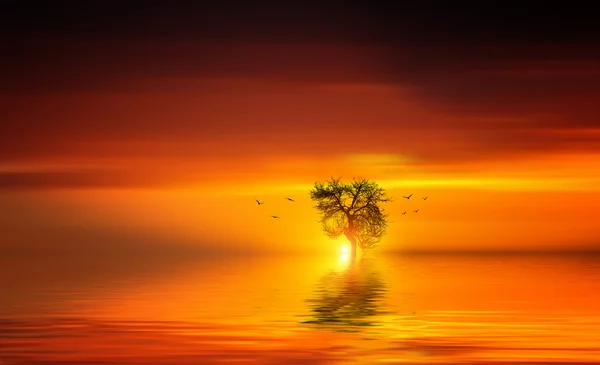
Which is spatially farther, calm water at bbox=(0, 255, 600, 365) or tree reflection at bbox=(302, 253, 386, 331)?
tree reflection at bbox=(302, 253, 386, 331)

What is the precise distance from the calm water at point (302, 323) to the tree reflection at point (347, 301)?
0.20 ft

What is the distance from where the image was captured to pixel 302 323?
38.9 metres

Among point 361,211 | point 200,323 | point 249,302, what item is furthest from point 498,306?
point 361,211

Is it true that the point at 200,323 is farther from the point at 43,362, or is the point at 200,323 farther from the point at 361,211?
the point at 361,211

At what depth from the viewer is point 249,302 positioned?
50.0m

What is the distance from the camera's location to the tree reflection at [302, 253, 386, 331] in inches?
1555

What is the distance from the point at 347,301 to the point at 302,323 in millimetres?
11491

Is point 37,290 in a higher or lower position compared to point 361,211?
lower

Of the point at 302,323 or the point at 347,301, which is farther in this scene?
the point at 347,301

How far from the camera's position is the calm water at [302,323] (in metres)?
30.1

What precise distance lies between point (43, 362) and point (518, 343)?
521 inches

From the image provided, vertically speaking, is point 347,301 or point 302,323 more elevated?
point 347,301

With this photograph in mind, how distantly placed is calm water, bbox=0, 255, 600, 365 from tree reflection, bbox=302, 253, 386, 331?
0.20 ft

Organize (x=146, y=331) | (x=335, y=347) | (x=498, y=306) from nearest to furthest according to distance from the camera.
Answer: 1. (x=335, y=347)
2. (x=146, y=331)
3. (x=498, y=306)
